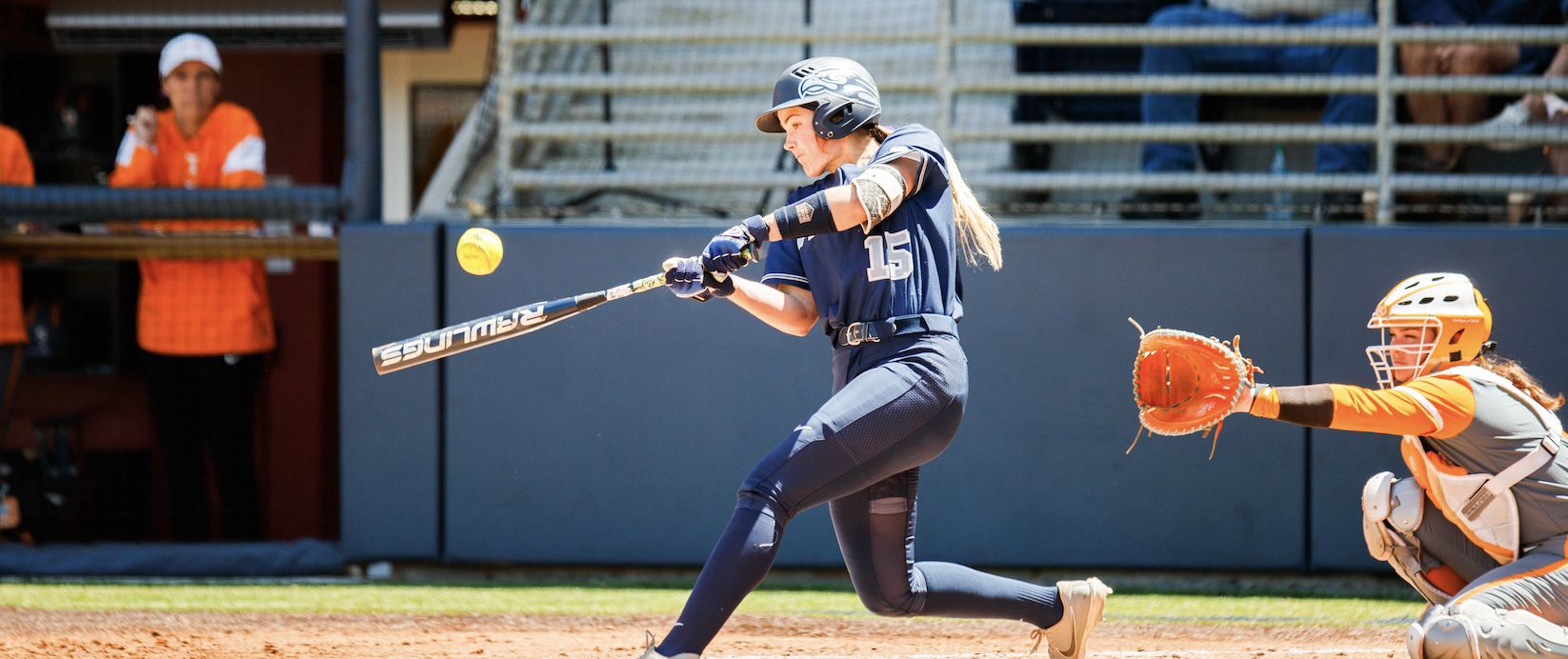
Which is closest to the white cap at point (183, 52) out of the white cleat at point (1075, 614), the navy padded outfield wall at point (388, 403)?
the navy padded outfield wall at point (388, 403)

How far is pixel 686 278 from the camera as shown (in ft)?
9.96

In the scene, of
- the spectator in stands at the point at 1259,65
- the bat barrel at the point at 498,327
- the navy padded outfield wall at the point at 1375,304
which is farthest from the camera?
the spectator in stands at the point at 1259,65

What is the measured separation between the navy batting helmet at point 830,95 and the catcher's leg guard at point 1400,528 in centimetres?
179

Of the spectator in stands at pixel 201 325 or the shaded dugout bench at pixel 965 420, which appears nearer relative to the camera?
the shaded dugout bench at pixel 965 420

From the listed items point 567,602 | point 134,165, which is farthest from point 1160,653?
point 134,165

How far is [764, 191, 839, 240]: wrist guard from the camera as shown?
2910mm

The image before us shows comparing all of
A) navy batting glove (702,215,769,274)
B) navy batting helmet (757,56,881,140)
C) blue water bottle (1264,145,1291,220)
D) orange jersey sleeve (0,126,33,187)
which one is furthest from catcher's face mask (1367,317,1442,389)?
orange jersey sleeve (0,126,33,187)

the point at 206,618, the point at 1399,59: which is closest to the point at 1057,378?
the point at 1399,59

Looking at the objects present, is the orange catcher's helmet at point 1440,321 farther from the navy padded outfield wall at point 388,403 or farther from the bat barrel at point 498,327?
the navy padded outfield wall at point 388,403

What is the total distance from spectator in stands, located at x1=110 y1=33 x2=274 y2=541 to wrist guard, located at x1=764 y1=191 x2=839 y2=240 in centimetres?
369

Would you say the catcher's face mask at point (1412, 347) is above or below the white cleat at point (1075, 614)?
above

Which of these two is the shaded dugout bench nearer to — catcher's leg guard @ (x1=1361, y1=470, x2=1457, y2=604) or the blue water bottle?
the blue water bottle

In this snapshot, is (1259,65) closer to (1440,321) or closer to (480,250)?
(1440,321)

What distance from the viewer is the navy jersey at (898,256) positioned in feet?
9.86
